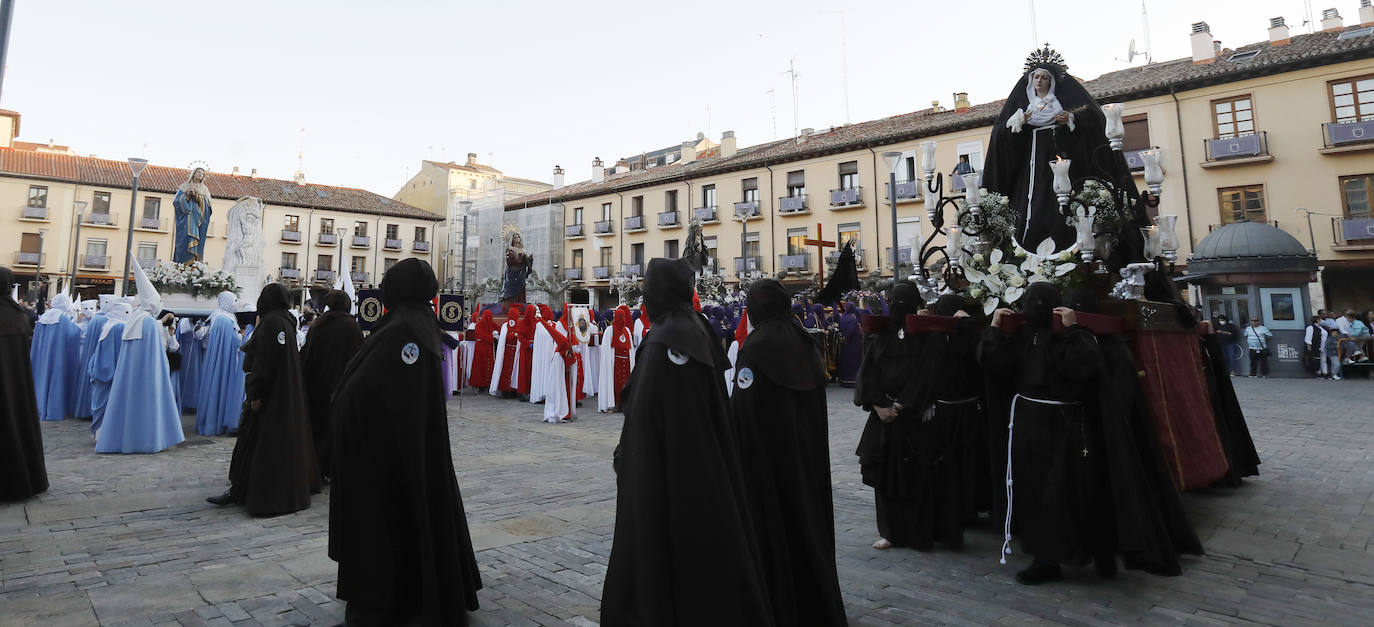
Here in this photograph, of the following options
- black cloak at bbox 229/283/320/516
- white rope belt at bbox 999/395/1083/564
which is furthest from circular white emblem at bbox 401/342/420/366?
white rope belt at bbox 999/395/1083/564

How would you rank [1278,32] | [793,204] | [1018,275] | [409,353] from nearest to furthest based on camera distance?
[409,353] < [1018,275] < [1278,32] < [793,204]

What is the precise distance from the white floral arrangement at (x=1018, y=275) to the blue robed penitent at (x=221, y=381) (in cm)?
892

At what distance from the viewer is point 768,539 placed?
2996 mm

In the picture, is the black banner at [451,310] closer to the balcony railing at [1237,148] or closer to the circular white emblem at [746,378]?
the circular white emblem at [746,378]

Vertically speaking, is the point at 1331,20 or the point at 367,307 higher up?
the point at 1331,20

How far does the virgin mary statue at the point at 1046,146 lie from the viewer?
19.0 ft

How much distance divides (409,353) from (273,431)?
291 centimetres

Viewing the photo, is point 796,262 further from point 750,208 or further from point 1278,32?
point 1278,32

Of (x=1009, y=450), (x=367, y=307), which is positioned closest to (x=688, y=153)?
(x=367, y=307)

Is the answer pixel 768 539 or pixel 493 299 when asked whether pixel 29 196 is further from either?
pixel 768 539

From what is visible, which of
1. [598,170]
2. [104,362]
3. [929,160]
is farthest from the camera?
[598,170]

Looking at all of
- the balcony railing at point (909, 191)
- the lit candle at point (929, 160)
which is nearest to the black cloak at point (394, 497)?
the lit candle at point (929, 160)

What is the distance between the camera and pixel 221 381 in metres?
8.76

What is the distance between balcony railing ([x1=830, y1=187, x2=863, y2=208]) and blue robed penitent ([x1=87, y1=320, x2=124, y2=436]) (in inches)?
1107
